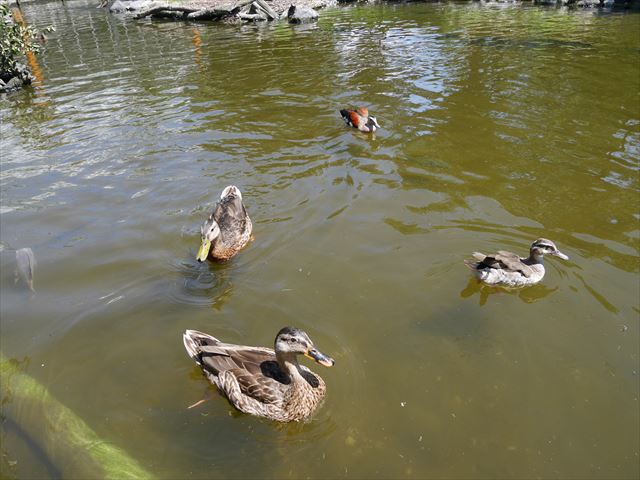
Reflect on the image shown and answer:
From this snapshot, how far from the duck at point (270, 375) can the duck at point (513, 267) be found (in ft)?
7.92

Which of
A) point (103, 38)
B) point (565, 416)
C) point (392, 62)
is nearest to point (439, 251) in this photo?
point (565, 416)

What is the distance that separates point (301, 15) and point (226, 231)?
24511 millimetres

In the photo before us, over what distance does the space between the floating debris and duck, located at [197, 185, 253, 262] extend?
2.12 metres

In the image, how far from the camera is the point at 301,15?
27359mm

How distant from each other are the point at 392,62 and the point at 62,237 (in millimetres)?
12661

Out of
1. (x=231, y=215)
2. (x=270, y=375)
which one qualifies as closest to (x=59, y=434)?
(x=270, y=375)

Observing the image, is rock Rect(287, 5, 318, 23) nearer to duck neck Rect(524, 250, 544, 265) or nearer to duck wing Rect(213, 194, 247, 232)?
duck wing Rect(213, 194, 247, 232)

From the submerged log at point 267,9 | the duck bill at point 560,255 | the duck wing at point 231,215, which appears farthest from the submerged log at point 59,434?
the submerged log at point 267,9

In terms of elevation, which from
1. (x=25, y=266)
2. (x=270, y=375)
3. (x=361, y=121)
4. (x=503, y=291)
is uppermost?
(x=361, y=121)

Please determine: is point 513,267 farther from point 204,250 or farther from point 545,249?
point 204,250

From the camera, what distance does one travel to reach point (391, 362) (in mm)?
4750

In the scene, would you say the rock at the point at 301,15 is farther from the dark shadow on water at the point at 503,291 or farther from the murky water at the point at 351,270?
the dark shadow on water at the point at 503,291

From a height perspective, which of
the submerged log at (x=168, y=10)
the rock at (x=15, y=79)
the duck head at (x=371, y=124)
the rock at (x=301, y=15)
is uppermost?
the submerged log at (x=168, y=10)

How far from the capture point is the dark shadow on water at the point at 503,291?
570 cm
